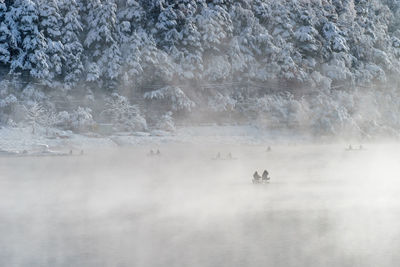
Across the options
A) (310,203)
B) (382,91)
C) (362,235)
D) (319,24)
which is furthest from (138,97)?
(362,235)

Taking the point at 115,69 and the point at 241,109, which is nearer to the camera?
the point at 115,69

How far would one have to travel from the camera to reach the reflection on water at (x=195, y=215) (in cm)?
1325

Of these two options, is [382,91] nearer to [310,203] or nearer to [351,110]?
[351,110]

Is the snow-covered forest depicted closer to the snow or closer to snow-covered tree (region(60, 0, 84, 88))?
snow-covered tree (region(60, 0, 84, 88))

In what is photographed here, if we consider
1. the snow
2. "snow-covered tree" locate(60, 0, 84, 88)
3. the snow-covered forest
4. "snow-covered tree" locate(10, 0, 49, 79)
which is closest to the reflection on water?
the snow

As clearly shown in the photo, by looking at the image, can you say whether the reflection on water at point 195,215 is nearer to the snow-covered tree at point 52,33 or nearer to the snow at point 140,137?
the snow at point 140,137

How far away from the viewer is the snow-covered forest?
53000 millimetres

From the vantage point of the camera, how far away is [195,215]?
704 inches

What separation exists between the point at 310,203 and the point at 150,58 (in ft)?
125

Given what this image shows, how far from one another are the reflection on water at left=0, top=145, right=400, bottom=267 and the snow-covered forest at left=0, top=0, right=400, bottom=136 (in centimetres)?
2277

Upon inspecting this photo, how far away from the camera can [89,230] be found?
15773 millimetres

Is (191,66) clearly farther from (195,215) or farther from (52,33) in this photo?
(195,215)

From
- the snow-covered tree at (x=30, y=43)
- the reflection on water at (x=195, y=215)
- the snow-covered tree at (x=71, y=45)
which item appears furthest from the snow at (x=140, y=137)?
the reflection on water at (x=195, y=215)

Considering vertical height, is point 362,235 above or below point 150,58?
below
